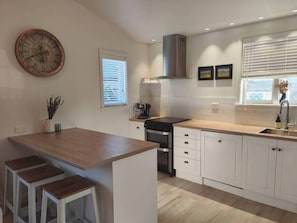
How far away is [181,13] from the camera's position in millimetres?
2984

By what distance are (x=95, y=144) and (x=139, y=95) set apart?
223 centimetres

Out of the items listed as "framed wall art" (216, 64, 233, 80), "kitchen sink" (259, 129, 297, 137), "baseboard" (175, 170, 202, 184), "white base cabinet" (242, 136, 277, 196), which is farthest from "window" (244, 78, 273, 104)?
"baseboard" (175, 170, 202, 184)

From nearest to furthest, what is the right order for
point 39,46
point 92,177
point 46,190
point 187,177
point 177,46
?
point 46,190, point 92,177, point 39,46, point 187,177, point 177,46

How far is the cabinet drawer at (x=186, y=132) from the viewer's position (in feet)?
10.3

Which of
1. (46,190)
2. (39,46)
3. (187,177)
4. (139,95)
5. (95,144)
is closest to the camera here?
(46,190)

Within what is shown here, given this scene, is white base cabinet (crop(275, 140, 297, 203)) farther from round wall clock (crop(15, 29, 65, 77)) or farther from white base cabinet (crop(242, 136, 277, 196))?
round wall clock (crop(15, 29, 65, 77))

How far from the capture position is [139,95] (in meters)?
4.22

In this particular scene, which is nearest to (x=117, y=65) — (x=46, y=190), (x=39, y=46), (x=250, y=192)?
(x=39, y=46)

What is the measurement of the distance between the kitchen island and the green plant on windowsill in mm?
611

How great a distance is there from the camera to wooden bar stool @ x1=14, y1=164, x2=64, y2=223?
6.25ft

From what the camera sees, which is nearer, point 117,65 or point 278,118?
point 278,118

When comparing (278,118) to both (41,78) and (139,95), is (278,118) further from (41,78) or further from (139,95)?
(41,78)

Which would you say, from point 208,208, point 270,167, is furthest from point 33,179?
point 270,167

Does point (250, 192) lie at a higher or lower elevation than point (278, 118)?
lower
